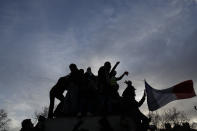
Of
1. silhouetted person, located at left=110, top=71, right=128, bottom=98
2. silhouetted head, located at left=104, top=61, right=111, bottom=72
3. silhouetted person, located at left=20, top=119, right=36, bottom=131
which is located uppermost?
silhouetted head, located at left=104, top=61, right=111, bottom=72

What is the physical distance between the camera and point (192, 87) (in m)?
10.4

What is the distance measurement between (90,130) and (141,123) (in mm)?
1913

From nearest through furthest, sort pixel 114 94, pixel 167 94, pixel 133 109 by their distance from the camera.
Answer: pixel 133 109
pixel 114 94
pixel 167 94

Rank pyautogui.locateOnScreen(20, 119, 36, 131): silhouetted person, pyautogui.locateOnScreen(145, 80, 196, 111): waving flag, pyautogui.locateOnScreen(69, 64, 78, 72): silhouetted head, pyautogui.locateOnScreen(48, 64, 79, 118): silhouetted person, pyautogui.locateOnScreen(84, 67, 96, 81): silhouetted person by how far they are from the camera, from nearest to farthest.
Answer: pyautogui.locateOnScreen(48, 64, 79, 118): silhouetted person
pyautogui.locateOnScreen(69, 64, 78, 72): silhouetted head
pyautogui.locateOnScreen(84, 67, 96, 81): silhouetted person
pyautogui.locateOnScreen(20, 119, 36, 131): silhouetted person
pyautogui.locateOnScreen(145, 80, 196, 111): waving flag

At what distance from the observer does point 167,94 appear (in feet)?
33.0

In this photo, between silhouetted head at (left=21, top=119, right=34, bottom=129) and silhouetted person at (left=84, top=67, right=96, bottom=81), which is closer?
silhouetted person at (left=84, top=67, right=96, bottom=81)

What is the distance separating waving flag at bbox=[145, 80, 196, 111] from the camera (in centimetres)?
945

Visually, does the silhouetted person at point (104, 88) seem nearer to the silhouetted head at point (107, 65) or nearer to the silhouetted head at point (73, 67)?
the silhouetted head at point (107, 65)

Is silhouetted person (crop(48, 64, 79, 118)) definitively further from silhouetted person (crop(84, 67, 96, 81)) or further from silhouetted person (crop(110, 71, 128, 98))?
silhouetted person (crop(110, 71, 128, 98))

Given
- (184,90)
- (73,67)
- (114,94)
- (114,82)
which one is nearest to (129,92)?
(114,94)

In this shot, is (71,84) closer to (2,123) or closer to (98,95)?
(98,95)

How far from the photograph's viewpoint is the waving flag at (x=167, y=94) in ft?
31.0

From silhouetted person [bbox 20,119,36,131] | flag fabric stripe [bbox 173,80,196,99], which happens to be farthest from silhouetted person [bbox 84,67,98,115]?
flag fabric stripe [bbox 173,80,196,99]

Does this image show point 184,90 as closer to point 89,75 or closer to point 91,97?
point 89,75
